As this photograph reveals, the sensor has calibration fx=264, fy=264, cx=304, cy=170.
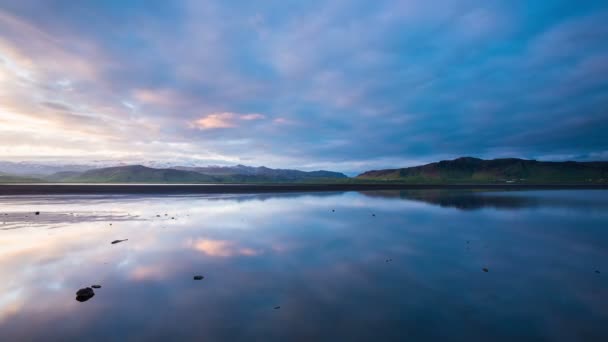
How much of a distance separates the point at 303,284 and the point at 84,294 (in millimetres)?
6110

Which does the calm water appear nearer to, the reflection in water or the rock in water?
the rock in water

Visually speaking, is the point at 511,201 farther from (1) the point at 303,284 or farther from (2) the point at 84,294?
(2) the point at 84,294

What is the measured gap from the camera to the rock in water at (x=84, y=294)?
23.5 feet

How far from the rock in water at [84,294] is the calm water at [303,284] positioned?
0.80ft

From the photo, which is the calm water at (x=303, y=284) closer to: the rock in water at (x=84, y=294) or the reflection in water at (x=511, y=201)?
the rock in water at (x=84, y=294)

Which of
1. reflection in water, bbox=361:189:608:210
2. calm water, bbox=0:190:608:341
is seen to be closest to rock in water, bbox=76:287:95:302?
calm water, bbox=0:190:608:341

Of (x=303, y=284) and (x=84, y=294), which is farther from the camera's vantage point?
(x=303, y=284)

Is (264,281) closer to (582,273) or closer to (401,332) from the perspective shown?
(401,332)

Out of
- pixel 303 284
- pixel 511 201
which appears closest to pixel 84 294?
pixel 303 284

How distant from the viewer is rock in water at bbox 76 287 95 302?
7171mm

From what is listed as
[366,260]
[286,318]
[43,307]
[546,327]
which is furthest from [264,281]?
[546,327]

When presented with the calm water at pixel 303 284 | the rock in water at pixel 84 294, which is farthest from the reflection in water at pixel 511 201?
the rock in water at pixel 84 294

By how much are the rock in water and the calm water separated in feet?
0.80

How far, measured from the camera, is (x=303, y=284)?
8211 millimetres
